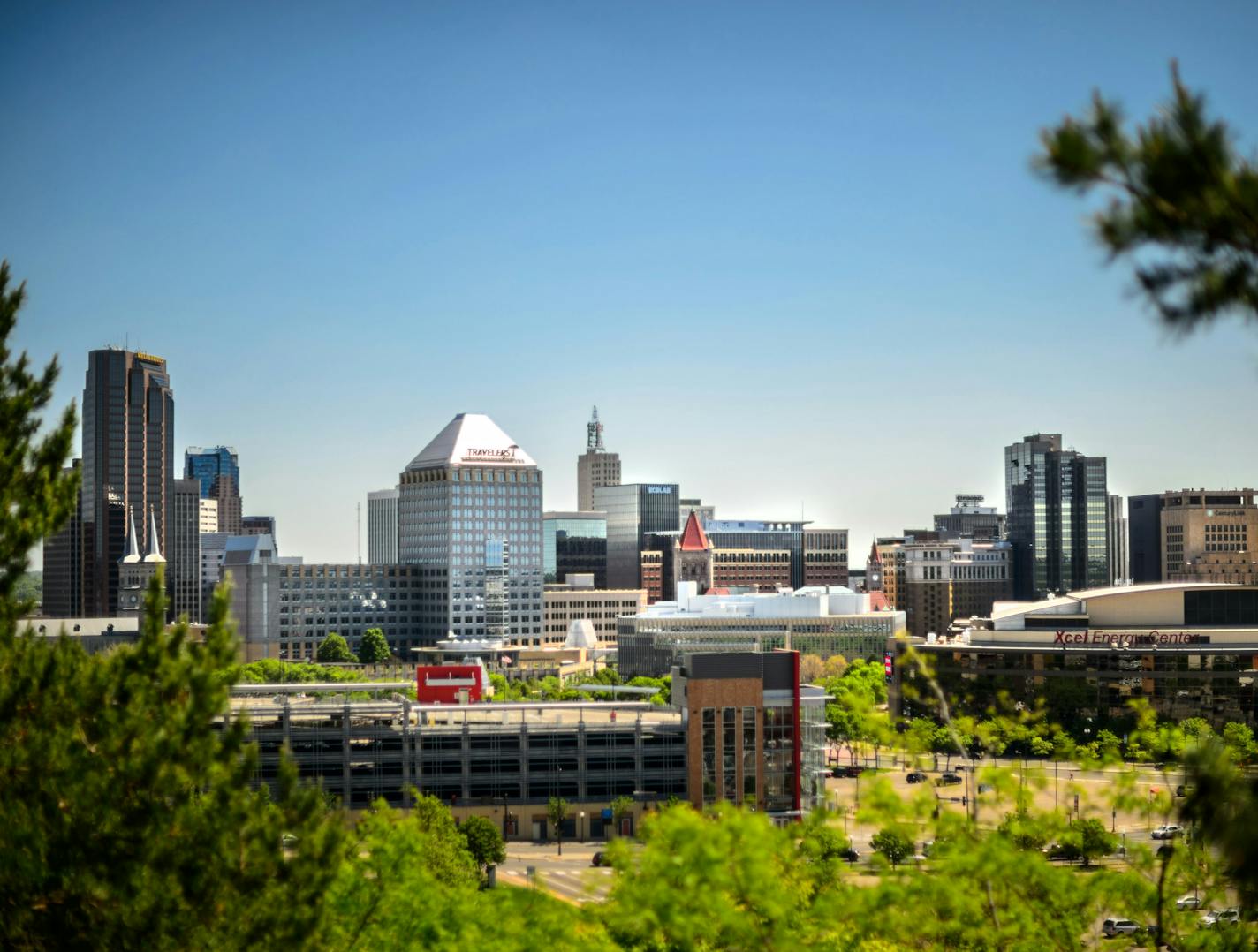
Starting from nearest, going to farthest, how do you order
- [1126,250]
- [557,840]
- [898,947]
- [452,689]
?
1. [1126,250]
2. [898,947]
3. [557,840]
4. [452,689]

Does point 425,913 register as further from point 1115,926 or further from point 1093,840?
point 1115,926

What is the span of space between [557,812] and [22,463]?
6921 centimetres

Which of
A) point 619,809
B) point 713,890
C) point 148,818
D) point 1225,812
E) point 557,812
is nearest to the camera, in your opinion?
point 1225,812

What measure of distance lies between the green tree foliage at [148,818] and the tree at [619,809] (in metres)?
69.9

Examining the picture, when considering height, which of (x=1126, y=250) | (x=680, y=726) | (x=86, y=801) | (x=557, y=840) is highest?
(x=1126, y=250)

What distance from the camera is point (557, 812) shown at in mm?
96438

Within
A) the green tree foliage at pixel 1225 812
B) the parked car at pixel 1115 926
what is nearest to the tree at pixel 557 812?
the parked car at pixel 1115 926

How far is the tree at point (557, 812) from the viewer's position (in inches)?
3796

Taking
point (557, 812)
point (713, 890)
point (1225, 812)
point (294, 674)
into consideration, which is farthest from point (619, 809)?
point (294, 674)

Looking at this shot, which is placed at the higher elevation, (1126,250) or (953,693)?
(1126,250)

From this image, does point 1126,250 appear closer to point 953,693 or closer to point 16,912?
point 16,912

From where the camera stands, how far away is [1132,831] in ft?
321

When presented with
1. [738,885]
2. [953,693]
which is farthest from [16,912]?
[953,693]

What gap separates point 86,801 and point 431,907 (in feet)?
43.1
